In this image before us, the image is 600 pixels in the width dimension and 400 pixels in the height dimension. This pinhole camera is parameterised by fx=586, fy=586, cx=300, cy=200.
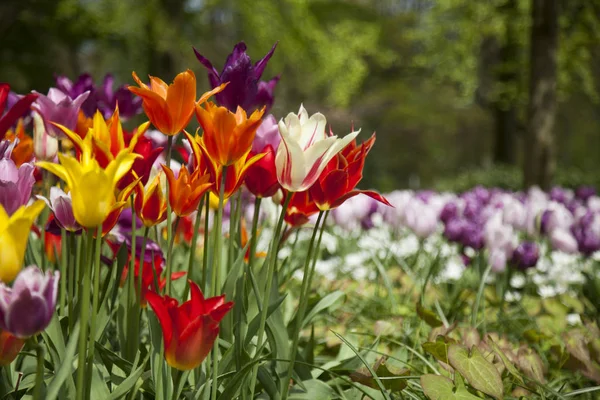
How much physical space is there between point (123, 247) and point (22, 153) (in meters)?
0.42

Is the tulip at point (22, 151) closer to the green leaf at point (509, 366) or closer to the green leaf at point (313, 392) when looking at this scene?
the green leaf at point (313, 392)

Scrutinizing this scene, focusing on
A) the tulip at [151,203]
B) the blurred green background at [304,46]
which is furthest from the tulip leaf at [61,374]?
the blurred green background at [304,46]

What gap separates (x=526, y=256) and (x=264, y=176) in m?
1.76

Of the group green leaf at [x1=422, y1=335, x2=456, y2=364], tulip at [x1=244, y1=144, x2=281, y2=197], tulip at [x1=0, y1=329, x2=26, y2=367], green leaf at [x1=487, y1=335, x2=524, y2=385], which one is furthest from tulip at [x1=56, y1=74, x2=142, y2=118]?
green leaf at [x1=487, y1=335, x2=524, y2=385]

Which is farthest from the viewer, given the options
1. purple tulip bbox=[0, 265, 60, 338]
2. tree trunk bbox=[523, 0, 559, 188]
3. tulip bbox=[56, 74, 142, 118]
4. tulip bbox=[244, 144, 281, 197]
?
tree trunk bbox=[523, 0, 559, 188]

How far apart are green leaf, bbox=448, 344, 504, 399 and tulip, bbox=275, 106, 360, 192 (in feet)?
1.73

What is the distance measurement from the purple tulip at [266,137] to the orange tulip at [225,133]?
0.64 ft

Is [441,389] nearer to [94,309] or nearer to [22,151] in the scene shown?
[94,309]

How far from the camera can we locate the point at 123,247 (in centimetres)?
129

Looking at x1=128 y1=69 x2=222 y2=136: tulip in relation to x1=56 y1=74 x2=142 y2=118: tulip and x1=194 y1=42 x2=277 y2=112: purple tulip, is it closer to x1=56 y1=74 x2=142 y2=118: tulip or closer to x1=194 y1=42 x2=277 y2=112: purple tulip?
x1=194 y1=42 x2=277 y2=112: purple tulip

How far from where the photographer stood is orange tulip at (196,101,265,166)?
1.02 meters

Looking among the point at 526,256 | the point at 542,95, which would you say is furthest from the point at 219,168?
the point at 542,95

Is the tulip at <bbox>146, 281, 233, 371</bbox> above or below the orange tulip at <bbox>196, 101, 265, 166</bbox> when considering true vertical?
below

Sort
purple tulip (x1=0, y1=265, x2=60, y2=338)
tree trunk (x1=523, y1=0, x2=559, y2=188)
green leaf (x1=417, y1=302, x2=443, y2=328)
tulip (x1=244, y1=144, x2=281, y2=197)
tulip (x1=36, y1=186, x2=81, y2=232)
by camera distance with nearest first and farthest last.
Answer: purple tulip (x1=0, y1=265, x2=60, y2=338) → tulip (x1=36, y1=186, x2=81, y2=232) → tulip (x1=244, y1=144, x2=281, y2=197) → green leaf (x1=417, y1=302, x2=443, y2=328) → tree trunk (x1=523, y1=0, x2=559, y2=188)
